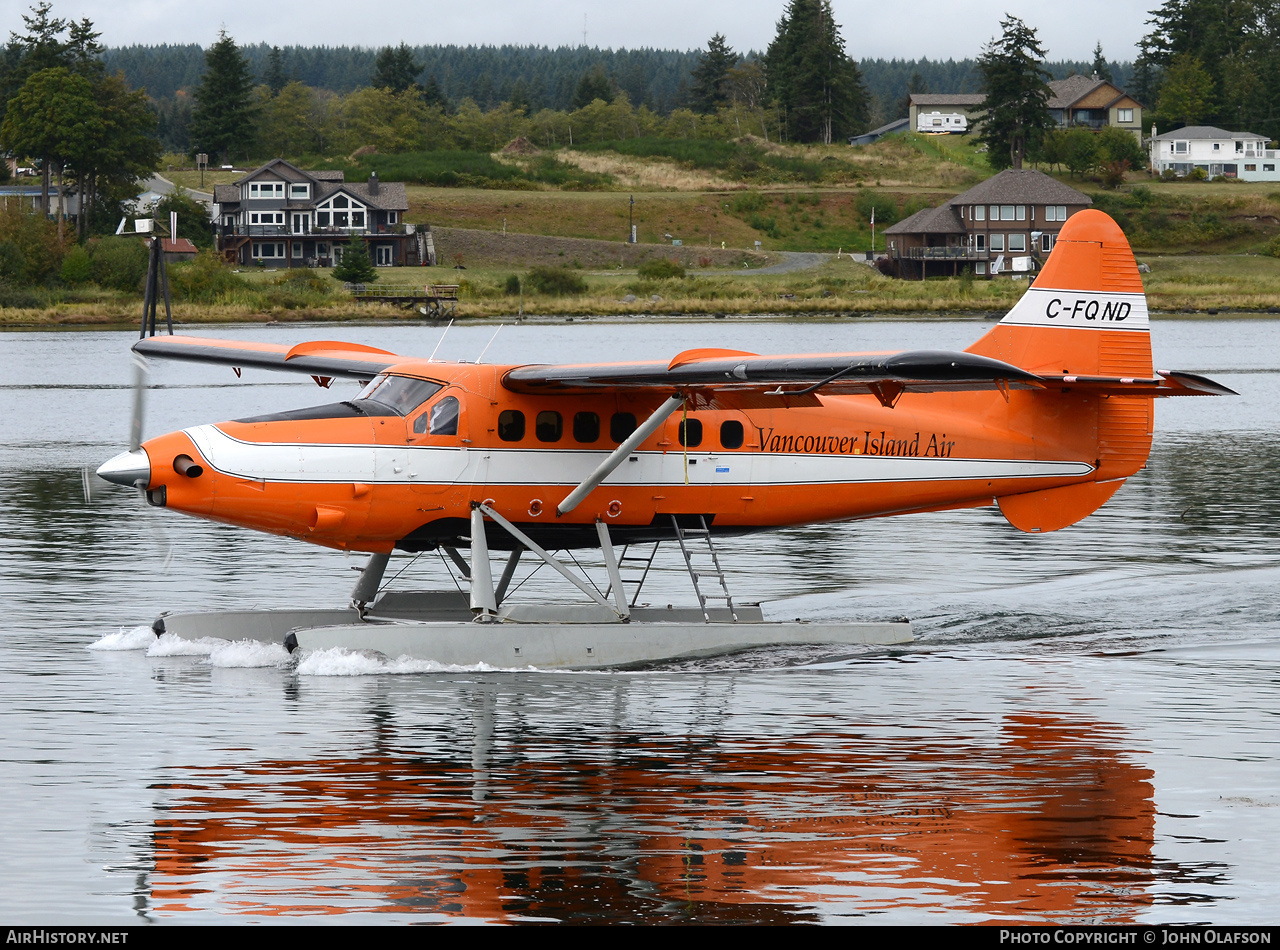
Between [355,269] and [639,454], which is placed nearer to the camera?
[639,454]

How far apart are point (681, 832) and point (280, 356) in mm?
7258

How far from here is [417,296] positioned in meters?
79.6

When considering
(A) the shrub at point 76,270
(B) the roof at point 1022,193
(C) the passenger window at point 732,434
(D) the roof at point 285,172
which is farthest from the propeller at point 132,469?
(D) the roof at point 285,172

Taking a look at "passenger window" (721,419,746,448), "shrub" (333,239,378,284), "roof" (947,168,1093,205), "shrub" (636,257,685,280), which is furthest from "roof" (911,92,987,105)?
"passenger window" (721,419,746,448)

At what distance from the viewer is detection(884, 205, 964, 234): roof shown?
99312 millimetres

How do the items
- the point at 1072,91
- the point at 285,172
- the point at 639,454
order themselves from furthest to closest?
the point at 1072,91
the point at 285,172
the point at 639,454

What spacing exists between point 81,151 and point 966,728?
3891 inches

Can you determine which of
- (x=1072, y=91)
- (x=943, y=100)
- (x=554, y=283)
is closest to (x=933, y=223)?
(x=554, y=283)

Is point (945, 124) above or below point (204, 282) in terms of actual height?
above

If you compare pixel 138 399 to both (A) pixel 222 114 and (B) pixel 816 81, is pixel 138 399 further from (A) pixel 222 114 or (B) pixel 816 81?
(B) pixel 816 81

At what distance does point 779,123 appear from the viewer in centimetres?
14938

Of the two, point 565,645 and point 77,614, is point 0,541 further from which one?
point 565,645

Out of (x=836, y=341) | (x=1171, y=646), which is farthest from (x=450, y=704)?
(x=836, y=341)

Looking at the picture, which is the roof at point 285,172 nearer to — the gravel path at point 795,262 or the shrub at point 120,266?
the shrub at point 120,266
